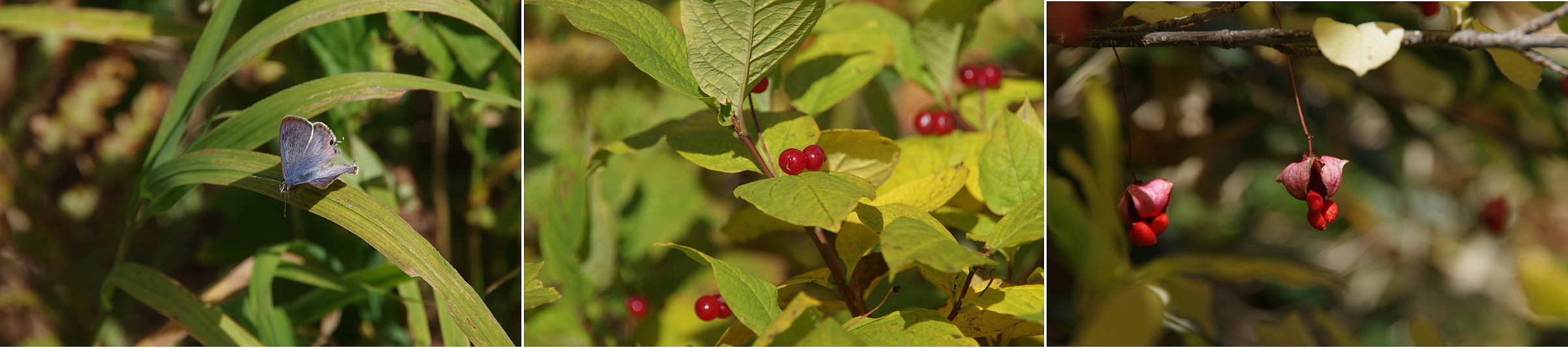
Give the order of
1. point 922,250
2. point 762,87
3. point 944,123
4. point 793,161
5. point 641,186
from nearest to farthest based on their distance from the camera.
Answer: point 922,250
point 793,161
point 762,87
point 944,123
point 641,186

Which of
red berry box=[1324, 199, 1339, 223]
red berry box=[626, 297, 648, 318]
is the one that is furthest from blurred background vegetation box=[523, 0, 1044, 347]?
red berry box=[1324, 199, 1339, 223]

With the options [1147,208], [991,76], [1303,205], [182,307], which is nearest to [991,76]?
[991,76]

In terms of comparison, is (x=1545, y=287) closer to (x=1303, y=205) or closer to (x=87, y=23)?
(x=1303, y=205)

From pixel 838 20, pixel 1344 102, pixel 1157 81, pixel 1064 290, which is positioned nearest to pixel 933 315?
pixel 838 20

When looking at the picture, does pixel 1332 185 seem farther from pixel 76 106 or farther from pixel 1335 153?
pixel 76 106

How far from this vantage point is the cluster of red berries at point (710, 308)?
0.65 m

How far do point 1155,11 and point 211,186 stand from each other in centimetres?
112

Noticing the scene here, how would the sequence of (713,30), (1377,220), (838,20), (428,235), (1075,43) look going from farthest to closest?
(1377,220) → (428,235) → (838,20) → (1075,43) → (713,30)

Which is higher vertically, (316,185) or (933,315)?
(316,185)

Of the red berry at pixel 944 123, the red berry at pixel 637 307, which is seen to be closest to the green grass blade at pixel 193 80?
the red berry at pixel 637 307

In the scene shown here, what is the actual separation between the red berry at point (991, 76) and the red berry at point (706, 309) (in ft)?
1.12

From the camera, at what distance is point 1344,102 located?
110cm

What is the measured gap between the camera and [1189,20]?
20.8 inches

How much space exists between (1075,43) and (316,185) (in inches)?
22.5
